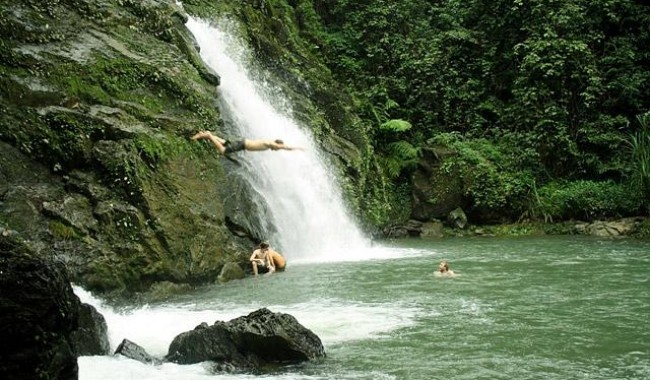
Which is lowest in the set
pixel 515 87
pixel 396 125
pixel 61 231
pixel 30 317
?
pixel 30 317

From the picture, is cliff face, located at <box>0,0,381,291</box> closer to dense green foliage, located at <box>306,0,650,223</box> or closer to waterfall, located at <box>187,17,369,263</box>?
waterfall, located at <box>187,17,369,263</box>

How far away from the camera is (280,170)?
57.3ft

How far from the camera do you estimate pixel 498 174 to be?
22500 mm

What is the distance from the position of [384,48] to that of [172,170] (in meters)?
15.3

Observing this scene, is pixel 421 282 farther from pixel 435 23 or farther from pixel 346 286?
pixel 435 23

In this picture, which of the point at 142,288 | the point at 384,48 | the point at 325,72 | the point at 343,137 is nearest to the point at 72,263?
the point at 142,288

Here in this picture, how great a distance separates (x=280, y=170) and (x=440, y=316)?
8.98 m

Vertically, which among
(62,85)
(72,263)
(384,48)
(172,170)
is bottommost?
(72,263)

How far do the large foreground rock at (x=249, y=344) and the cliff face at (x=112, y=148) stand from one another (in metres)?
4.07

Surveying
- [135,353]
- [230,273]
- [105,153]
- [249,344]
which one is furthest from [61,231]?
[249,344]

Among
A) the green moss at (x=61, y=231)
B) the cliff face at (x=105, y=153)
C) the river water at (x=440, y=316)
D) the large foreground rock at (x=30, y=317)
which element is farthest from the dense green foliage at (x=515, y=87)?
the large foreground rock at (x=30, y=317)

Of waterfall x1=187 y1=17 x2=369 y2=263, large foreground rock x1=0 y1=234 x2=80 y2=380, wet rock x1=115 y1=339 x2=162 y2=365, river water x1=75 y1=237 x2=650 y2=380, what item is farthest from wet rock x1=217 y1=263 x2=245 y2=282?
large foreground rock x1=0 y1=234 x2=80 y2=380

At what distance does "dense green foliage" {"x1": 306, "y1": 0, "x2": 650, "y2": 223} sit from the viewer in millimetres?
22188

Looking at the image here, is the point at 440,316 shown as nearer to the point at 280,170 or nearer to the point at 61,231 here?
the point at 61,231
